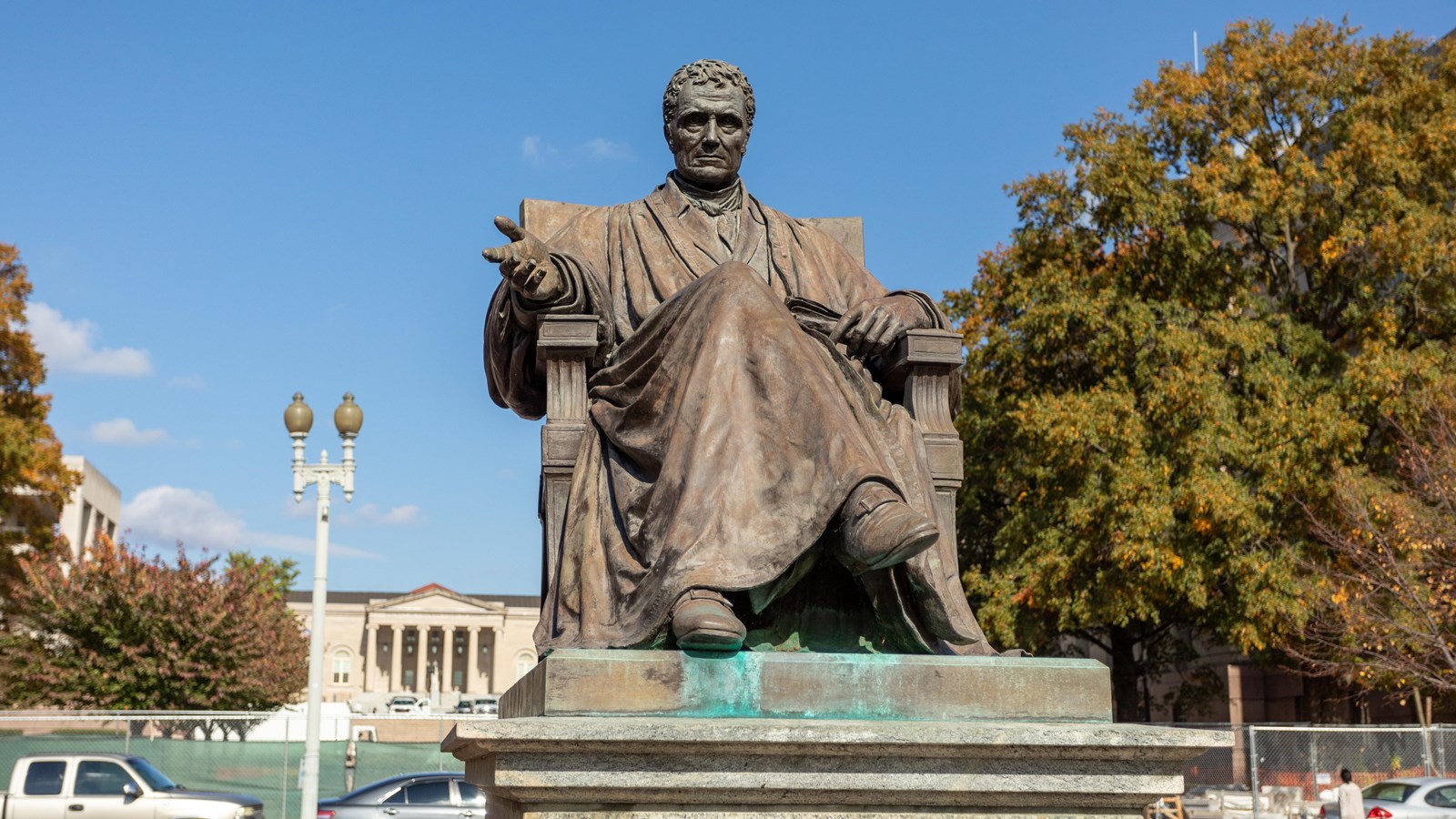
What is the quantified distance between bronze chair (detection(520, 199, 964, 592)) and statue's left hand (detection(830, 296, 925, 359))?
0.06 metres

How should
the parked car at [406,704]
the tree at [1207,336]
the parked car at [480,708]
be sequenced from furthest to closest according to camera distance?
the parked car at [406,704] < the parked car at [480,708] < the tree at [1207,336]

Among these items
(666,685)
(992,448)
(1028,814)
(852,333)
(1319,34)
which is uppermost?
(1319,34)

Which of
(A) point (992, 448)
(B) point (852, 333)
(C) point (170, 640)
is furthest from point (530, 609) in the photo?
(B) point (852, 333)

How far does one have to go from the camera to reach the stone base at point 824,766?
3.46 m

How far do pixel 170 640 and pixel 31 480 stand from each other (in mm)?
4142

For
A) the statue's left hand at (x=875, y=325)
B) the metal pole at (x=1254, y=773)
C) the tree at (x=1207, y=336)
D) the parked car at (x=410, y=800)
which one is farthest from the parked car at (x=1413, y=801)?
the statue's left hand at (x=875, y=325)

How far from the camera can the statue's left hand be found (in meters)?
4.98

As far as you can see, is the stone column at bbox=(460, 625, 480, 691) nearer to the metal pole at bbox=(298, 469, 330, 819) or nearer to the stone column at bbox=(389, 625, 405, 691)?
the stone column at bbox=(389, 625, 405, 691)

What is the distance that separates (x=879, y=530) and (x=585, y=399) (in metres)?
1.37

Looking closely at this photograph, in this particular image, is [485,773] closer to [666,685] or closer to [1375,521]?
[666,685]

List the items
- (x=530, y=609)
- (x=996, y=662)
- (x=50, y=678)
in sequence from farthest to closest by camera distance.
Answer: (x=530, y=609) < (x=50, y=678) < (x=996, y=662)

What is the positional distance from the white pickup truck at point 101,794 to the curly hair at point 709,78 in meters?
12.3

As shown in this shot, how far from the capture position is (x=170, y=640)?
2948 centimetres

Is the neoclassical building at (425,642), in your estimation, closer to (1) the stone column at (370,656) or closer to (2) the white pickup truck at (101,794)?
(1) the stone column at (370,656)
